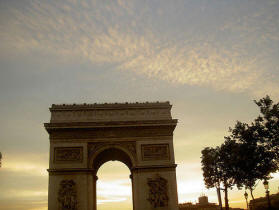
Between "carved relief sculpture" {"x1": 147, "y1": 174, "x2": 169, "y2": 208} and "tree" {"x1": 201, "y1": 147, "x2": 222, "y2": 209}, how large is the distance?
1629 centimetres

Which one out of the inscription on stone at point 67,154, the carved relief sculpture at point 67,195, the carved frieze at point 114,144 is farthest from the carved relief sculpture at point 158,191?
the inscription on stone at point 67,154

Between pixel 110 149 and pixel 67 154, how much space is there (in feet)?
11.8

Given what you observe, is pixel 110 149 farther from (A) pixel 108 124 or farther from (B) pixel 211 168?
(B) pixel 211 168

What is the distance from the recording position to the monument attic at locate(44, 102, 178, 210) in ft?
87.9

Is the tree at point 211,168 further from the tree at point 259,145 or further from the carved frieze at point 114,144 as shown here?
the carved frieze at point 114,144

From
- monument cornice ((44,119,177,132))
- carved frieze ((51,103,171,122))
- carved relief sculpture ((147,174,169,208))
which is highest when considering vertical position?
carved frieze ((51,103,171,122))

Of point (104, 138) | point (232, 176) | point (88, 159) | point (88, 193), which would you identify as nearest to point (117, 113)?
point (104, 138)

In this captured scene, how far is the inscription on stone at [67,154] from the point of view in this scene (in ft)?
90.6

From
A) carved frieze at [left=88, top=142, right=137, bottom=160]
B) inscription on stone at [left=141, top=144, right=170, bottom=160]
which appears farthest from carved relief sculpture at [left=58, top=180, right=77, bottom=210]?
inscription on stone at [left=141, top=144, right=170, bottom=160]

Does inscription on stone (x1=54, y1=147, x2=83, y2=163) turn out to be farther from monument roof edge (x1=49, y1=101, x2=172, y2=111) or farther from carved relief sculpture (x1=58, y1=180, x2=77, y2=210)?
monument roof edge (x1=49, y1=101, x2=172, y2=111)

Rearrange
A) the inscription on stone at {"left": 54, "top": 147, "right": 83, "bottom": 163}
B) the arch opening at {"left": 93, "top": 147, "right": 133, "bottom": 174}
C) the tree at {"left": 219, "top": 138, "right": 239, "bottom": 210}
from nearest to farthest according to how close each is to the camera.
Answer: the inscription on stone at {"left": 54, "top": 147, "right": 83, "bottom": 163}
the arch opening at {"left": 93, "top": 147, "right": 133, "bottom": 174}
the tree at {"left": 219, "top": 138, "right": 239, "bottom": 210}

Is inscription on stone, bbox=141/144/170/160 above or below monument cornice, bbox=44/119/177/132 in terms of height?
below

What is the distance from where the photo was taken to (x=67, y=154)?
90.9ft

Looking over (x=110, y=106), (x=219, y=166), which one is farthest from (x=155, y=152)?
(x=219, y=166)
